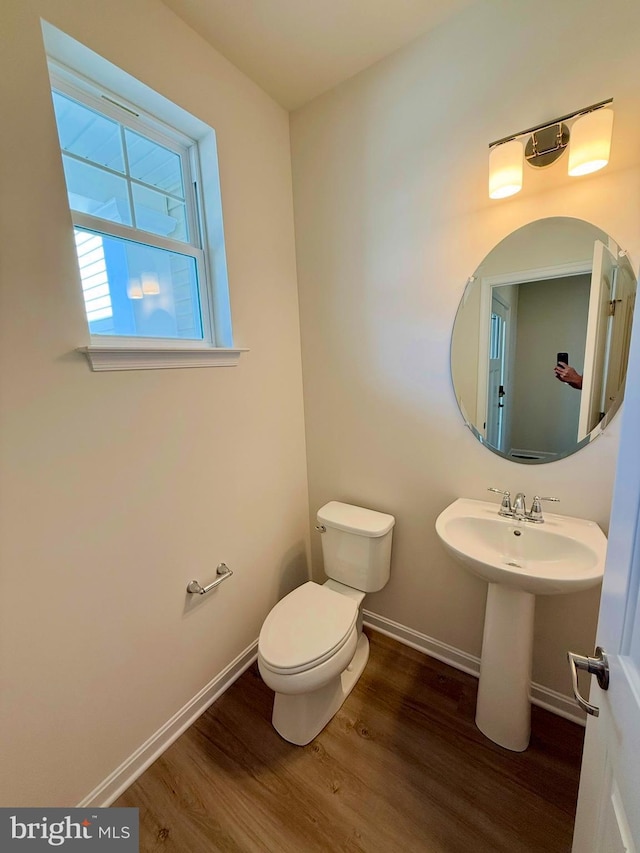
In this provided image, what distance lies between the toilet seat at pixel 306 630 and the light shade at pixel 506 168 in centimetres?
170

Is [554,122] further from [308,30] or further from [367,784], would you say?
[367,784]

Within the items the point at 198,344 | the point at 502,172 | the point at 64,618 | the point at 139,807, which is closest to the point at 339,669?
the point at 139,807

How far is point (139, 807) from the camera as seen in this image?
1.17m

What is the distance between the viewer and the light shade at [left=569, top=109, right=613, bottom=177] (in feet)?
3.32

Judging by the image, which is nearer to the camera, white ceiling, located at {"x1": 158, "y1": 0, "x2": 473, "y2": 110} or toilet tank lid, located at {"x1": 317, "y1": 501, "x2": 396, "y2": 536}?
white ceiling, located at {"x1": 158, "y1": 0, "x2": 473, "y2": 110}

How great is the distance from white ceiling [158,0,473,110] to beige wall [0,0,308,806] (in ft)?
0.25

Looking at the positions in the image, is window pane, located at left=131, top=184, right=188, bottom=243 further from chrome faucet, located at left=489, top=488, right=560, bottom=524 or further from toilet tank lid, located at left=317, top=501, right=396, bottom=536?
chrome faucet, located at left=489, top=488, right=560, bottom=524

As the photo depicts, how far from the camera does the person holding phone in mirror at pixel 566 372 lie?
125cm

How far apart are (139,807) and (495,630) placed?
1.39 m

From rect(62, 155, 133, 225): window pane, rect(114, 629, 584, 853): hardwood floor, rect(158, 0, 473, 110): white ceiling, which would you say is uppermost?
rect(158, 0, 473, 110): white ceiling

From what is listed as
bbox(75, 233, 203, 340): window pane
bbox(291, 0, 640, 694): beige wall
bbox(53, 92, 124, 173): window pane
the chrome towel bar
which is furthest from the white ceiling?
the chrome towel bar

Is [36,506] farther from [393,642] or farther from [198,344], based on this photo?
[393,642]

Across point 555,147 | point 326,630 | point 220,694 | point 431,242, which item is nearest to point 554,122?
point 555,147

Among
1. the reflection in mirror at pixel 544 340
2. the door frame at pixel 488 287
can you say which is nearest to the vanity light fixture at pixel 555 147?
the reflection in mirror at pixel 544 340
